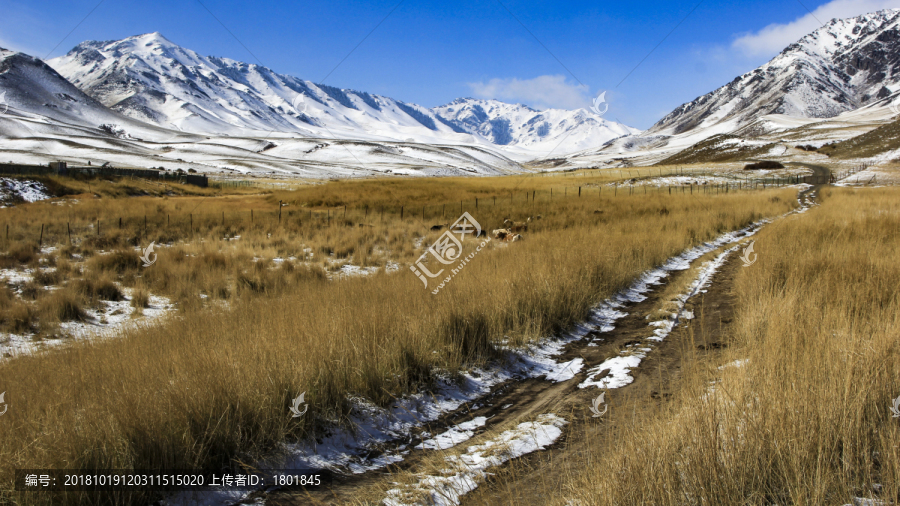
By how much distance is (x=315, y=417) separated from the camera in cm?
378

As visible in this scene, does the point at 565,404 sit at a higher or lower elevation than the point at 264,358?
lower

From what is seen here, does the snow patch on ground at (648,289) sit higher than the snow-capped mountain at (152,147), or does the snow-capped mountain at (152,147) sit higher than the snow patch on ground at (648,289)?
the snow-capped mountain at (152,147)

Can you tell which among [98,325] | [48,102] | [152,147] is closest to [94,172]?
[98,325]

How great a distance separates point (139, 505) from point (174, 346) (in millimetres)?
2277

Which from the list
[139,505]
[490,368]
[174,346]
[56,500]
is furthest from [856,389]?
[174,346]

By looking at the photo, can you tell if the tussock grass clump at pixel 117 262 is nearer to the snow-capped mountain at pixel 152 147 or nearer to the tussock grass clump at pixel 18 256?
the tussock grass clump at pixel 18 256

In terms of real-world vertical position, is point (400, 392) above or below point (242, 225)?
below

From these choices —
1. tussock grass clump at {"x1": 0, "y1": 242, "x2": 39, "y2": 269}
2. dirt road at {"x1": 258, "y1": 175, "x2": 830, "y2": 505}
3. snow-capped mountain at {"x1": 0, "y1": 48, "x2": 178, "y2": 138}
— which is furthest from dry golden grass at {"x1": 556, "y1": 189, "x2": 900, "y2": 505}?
snow-capped mountain at {"x1": 0, "y1": 48, "x2": 178, "y2": 138}

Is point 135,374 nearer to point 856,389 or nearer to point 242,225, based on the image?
point 856,389

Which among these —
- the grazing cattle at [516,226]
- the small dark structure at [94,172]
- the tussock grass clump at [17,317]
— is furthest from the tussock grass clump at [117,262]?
the small dark structure at [94,172]

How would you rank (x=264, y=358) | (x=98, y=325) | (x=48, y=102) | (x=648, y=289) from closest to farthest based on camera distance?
→ (x=264, y=358) → (x=98, y=325) → (x=648, y=289) → (x=48, y=102)

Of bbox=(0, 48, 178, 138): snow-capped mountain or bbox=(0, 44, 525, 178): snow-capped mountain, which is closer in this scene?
bbox=(0, 44, 525, 178): snow-capped mountain

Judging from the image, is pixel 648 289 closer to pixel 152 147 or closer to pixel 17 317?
pixel 17 317

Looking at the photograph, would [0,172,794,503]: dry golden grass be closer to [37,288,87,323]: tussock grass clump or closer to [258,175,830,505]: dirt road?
[258,175,830,505]: dirt road
